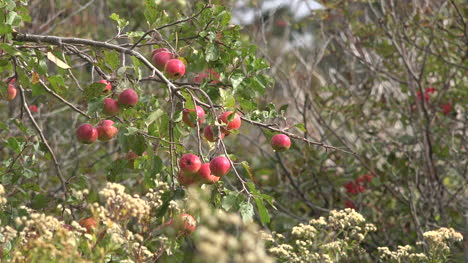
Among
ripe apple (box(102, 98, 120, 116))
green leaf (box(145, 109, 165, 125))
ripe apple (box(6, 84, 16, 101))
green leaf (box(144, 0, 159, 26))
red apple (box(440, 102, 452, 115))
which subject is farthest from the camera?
red apple (box(440, 102, 452, 115))

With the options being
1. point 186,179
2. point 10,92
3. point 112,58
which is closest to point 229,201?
point 186,179

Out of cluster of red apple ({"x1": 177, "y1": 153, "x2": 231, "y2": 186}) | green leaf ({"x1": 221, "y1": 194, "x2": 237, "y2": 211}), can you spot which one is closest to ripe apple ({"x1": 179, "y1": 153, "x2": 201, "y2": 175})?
cluster of red apple ({"x1": 177, "y1": 153, "x2": 231, "y2": 186})

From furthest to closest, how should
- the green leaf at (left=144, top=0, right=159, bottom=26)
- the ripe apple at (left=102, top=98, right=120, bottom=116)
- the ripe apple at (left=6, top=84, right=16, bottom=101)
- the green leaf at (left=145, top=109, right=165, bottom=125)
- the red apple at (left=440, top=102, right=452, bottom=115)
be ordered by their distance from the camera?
the red apple at (left=440, top=102, right=452, bottom=115) < the ripe apple at (left=6, top=84, right=16, bottom=101) < the green leaf at (left=144, top=0, right=159, bottom=26) < the ripe apple at (left=102, top=98, right=120, bottom=116) < the green leaf at (left=145, top=109, right=165, bottom=125)

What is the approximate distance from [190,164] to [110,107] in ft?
1.28

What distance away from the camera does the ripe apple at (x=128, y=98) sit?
2.41 meters

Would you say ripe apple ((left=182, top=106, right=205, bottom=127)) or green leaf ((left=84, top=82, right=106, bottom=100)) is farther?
green leaf ((left=84, top=82, right=106, bottom=100))

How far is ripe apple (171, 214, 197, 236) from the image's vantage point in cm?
236

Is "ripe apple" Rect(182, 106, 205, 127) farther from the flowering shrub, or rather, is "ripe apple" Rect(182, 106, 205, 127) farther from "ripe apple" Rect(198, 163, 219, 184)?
"ripe apple" Rect(198, 163, 219, 184)

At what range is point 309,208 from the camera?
489cm

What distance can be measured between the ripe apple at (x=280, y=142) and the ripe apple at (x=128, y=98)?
549 millimetres

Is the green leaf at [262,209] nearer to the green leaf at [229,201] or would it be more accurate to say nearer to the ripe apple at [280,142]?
the green leaf at [229,201]

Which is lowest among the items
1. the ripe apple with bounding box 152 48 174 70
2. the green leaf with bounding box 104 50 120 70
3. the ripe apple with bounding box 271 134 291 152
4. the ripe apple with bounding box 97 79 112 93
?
the ripe apple with bounding box 271 134 291 152

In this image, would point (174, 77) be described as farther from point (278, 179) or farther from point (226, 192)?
point (278, 179)

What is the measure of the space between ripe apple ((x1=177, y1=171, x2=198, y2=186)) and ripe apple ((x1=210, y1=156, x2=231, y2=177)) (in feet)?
0.41
